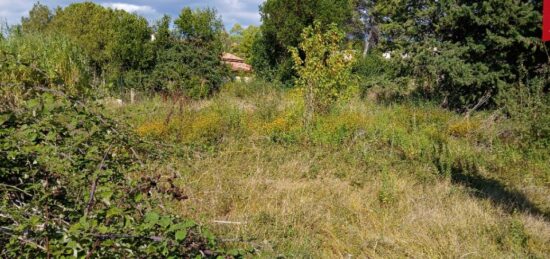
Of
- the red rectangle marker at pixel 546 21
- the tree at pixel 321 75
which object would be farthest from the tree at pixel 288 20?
the red rectangle marker at pixel 546 21

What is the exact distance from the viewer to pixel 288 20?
12.9 m

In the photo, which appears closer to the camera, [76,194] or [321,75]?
A: [76,194]

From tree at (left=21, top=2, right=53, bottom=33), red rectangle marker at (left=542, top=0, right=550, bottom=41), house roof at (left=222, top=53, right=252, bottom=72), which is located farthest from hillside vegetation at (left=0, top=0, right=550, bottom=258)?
tree at (left=21, top=2, right=53, bottom=33)

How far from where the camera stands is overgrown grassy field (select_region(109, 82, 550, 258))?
328 cm

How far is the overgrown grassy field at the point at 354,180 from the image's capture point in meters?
3.28

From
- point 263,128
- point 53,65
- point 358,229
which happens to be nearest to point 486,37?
point 263,128

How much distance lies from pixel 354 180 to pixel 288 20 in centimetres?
899

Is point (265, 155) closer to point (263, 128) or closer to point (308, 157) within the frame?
point (308, 157)

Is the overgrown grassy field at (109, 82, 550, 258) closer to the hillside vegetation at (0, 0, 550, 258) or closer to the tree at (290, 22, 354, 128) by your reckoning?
the hillside vegetation at (0, 0, 550, 258)

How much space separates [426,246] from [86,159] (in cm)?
248

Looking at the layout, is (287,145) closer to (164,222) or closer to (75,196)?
(75,196)

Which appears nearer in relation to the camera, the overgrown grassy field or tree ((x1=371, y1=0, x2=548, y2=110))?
the overgrown grassy field

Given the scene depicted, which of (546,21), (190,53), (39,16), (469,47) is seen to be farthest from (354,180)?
(39,16)

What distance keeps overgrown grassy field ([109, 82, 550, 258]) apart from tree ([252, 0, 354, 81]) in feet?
17.7
